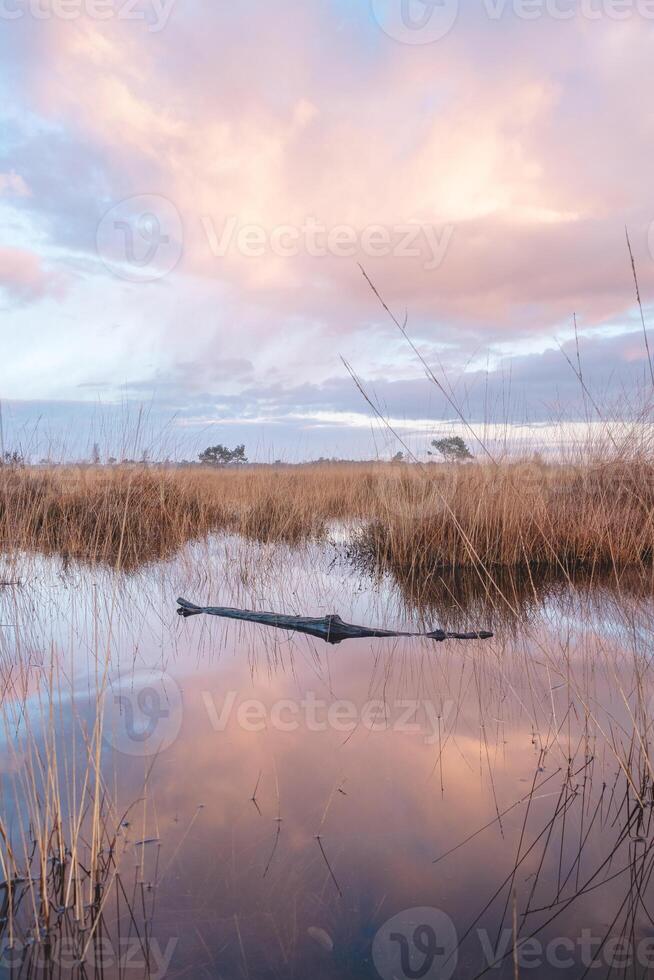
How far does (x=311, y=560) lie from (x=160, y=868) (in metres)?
4.92

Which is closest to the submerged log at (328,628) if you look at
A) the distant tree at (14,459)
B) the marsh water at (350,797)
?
the marsh water at (350,797)

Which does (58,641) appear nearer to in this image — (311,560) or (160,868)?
(160,868)

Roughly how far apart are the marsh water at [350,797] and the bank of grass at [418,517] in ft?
3.56

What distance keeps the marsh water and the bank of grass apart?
1.08 meters

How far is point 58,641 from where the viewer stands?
3.79 m

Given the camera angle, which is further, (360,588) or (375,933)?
(360,588)

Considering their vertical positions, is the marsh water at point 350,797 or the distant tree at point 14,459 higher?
the distant tree at point 14,459

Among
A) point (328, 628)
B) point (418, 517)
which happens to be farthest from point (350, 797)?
point (418, 517)

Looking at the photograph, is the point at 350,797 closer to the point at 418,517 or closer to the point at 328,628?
the point at 328,628

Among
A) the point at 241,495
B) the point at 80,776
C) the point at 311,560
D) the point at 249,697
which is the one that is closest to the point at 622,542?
the point at 311,560

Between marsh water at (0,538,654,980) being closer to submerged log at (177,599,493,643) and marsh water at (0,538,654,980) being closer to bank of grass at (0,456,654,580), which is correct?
submerged log at (177,599,493,643)

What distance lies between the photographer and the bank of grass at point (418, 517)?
580cm

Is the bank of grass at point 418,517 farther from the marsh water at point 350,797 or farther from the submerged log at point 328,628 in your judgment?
the marsh water at point 350,797

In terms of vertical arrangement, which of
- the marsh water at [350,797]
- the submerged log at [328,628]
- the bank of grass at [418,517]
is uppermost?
the bank of grass at [418,517]
